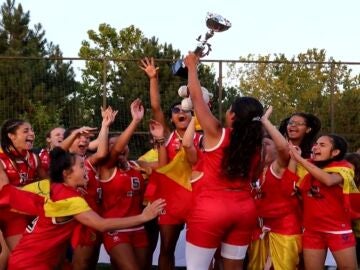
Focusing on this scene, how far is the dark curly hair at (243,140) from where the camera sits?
556 centimetres

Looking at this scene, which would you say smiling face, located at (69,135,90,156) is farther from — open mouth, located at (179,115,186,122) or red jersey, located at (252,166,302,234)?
red jersey, located at (252,166,302,234)

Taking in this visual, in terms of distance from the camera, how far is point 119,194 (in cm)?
726

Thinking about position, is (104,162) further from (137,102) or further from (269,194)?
(269,194)

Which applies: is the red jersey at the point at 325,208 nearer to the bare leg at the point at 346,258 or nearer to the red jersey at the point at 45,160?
the bare leg at the point at 346,258

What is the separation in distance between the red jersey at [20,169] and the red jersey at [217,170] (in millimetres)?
2353

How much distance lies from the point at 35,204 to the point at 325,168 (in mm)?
2757

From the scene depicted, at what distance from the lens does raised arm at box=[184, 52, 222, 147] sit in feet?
18.1

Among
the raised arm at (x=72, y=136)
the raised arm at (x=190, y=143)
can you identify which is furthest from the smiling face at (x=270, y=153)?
the raised arm at (x=72, y=136)

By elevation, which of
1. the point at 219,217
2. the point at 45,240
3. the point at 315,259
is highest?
the point at 219,217

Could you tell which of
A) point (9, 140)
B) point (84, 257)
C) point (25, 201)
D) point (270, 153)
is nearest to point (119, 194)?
point (84, 257)

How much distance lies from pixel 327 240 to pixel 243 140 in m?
1.75

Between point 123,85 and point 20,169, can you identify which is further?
point 123,85

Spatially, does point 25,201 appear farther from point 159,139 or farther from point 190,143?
point 159,139

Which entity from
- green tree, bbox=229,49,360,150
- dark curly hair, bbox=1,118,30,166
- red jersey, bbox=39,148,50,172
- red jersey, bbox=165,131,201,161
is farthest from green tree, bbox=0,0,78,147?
red jersey, bbox=165,131,201,161
